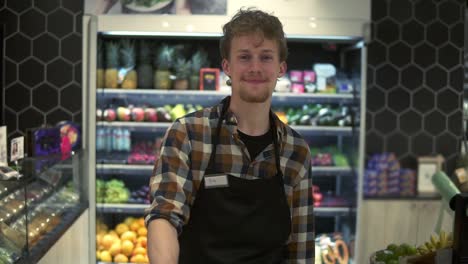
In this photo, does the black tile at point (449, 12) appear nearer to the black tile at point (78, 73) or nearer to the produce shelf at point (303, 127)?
the produce shelf at point (303, 127)

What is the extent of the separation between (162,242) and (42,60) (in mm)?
3993

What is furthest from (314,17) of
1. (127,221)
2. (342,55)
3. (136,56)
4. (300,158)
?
(300,158)

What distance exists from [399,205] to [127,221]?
6.89 ft

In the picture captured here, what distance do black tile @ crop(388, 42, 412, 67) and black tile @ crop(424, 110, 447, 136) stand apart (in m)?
0.51

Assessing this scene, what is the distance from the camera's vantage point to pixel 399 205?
16.4 ft

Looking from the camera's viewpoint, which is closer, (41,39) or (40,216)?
(40,216)

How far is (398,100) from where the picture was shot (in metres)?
5.59

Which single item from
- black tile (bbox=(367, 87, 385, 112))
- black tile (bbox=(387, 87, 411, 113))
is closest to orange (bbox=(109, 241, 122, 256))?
black tile (bbox=(367, 87, 385, 112))

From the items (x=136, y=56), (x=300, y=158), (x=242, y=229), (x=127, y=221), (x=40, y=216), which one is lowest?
(x=127, y=221)

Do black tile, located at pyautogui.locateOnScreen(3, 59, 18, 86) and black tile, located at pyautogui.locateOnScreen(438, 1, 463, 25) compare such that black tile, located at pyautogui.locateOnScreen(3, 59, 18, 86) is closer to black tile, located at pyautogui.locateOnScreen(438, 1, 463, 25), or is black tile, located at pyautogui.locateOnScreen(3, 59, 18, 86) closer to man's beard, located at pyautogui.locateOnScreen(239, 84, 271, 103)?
black tile, located at pyautogui.locateOnScreen(438, 1, 463, 25)

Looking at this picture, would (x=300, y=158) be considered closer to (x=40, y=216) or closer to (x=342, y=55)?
(x=40, y=216)

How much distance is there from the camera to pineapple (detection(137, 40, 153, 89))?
16.0ft

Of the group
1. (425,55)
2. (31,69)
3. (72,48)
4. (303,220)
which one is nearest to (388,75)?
(425,55)

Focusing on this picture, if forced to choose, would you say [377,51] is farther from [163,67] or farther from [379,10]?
[163,67]
